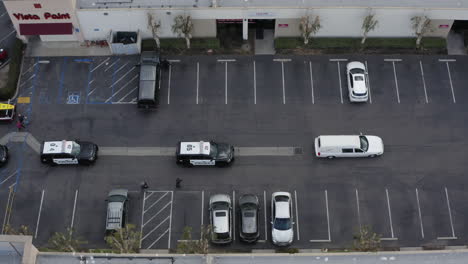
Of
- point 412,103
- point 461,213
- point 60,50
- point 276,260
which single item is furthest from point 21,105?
point 461,213

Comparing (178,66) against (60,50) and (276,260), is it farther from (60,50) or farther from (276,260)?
(276,260)

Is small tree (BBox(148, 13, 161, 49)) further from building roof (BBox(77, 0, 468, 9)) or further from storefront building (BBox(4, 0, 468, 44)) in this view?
building roof (BBox(77, 0, 468, 9))

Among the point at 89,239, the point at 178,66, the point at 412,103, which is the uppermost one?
the point at 178,66

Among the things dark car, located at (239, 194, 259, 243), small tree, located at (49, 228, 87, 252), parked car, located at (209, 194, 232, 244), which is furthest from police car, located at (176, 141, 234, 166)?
small tree, located at (49, 228, 87, 252)

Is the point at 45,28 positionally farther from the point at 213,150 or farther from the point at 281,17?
the point at 281,17

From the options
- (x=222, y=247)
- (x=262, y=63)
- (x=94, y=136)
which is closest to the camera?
(x=222, y=247)

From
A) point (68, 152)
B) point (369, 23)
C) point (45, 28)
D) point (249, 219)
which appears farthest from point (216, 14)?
point (249, 219)

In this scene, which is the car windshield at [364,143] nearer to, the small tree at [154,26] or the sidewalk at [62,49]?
the small tree at [154,26]
